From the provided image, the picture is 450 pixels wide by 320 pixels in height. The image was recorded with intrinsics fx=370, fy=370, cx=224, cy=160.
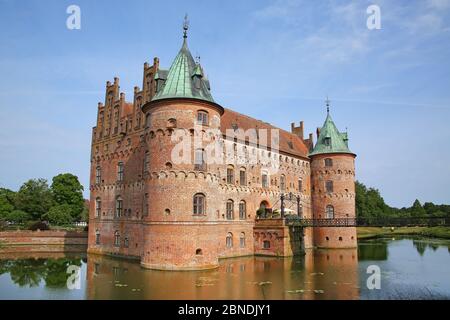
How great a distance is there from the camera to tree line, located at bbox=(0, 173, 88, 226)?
4938 centimetres

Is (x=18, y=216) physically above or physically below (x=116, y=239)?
above

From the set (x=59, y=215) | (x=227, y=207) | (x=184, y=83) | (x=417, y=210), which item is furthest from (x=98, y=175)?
(x=417, y=210)

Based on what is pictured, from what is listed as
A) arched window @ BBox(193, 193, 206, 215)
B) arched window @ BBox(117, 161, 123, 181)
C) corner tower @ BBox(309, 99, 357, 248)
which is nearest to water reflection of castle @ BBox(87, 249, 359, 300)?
arched window @ BBox(193, 193, 206, 215)

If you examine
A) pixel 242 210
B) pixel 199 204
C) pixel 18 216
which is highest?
pixel 199 204

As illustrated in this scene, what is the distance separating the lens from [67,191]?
175 ft

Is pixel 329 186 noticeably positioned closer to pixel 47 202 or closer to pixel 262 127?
pixel 262 127

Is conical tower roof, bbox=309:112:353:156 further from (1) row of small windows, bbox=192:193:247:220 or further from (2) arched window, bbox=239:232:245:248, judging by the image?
(2) arched window, bbox=239:232:245:248

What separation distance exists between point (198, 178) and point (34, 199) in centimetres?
3738

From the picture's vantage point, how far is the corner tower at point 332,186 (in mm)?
38875

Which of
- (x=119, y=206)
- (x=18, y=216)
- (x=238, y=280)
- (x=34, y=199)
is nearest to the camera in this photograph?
(x=238, y=280)

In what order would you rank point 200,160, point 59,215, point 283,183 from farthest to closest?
point 59,215 → point 283,183 → point 200,160
